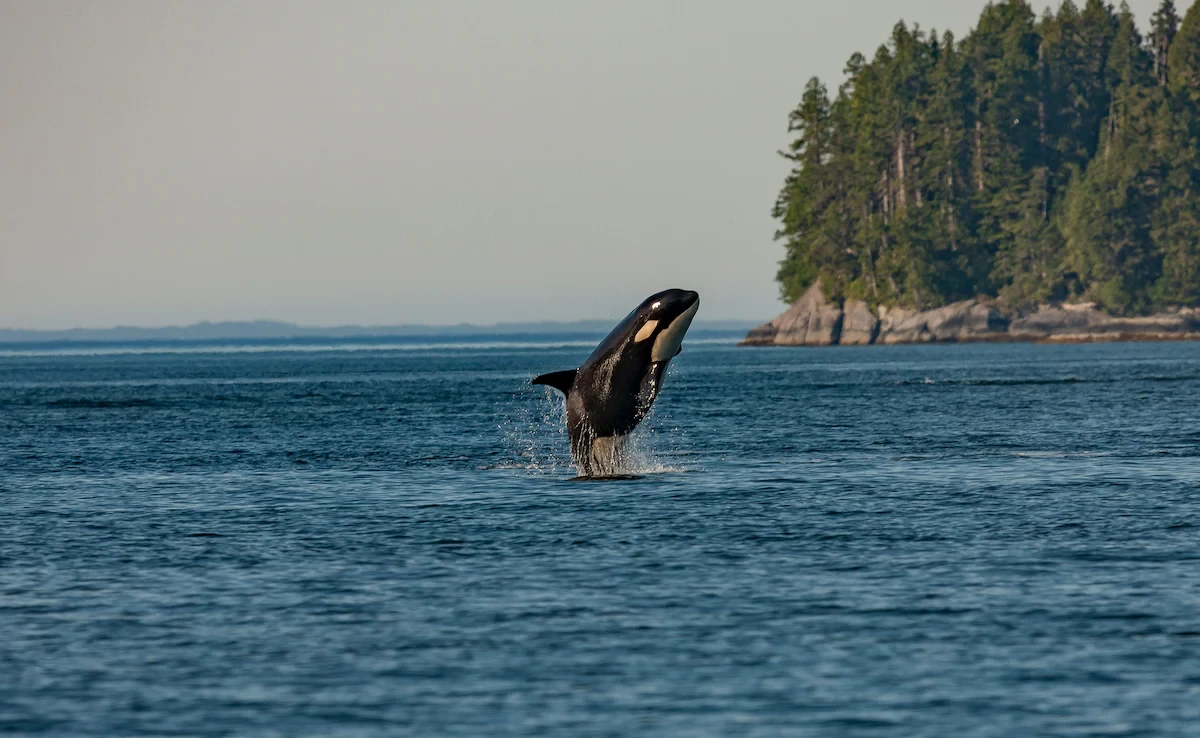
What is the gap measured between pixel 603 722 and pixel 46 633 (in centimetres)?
793

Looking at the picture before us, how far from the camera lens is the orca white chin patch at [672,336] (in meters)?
31.4

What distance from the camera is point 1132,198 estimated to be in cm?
19150

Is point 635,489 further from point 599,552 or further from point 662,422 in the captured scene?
point 662,422

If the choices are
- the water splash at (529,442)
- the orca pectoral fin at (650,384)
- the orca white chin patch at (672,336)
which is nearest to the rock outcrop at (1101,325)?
the water splash at (529,442)

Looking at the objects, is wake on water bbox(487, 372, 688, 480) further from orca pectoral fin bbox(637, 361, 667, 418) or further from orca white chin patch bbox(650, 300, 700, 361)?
orca white chin patch bbox(650, 300, 700, 361)

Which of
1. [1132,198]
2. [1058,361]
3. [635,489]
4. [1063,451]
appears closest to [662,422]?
[1063,451]

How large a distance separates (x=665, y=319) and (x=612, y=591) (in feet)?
35.0

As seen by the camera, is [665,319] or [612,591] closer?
[612,591]

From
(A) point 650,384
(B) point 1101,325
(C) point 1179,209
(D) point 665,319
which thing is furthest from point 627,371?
(C) point 1179,209

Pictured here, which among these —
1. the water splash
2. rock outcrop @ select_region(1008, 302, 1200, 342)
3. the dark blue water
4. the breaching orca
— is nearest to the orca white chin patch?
the breaching orca

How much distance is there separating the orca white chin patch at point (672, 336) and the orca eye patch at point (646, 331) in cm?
18

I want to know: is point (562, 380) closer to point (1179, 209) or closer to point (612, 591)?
point (612, 591)

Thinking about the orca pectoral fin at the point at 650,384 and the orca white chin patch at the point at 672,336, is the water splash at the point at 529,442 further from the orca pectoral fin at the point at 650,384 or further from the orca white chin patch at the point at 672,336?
the orca white chin patch at the point at 672,336

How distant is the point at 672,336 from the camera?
3150 cm
